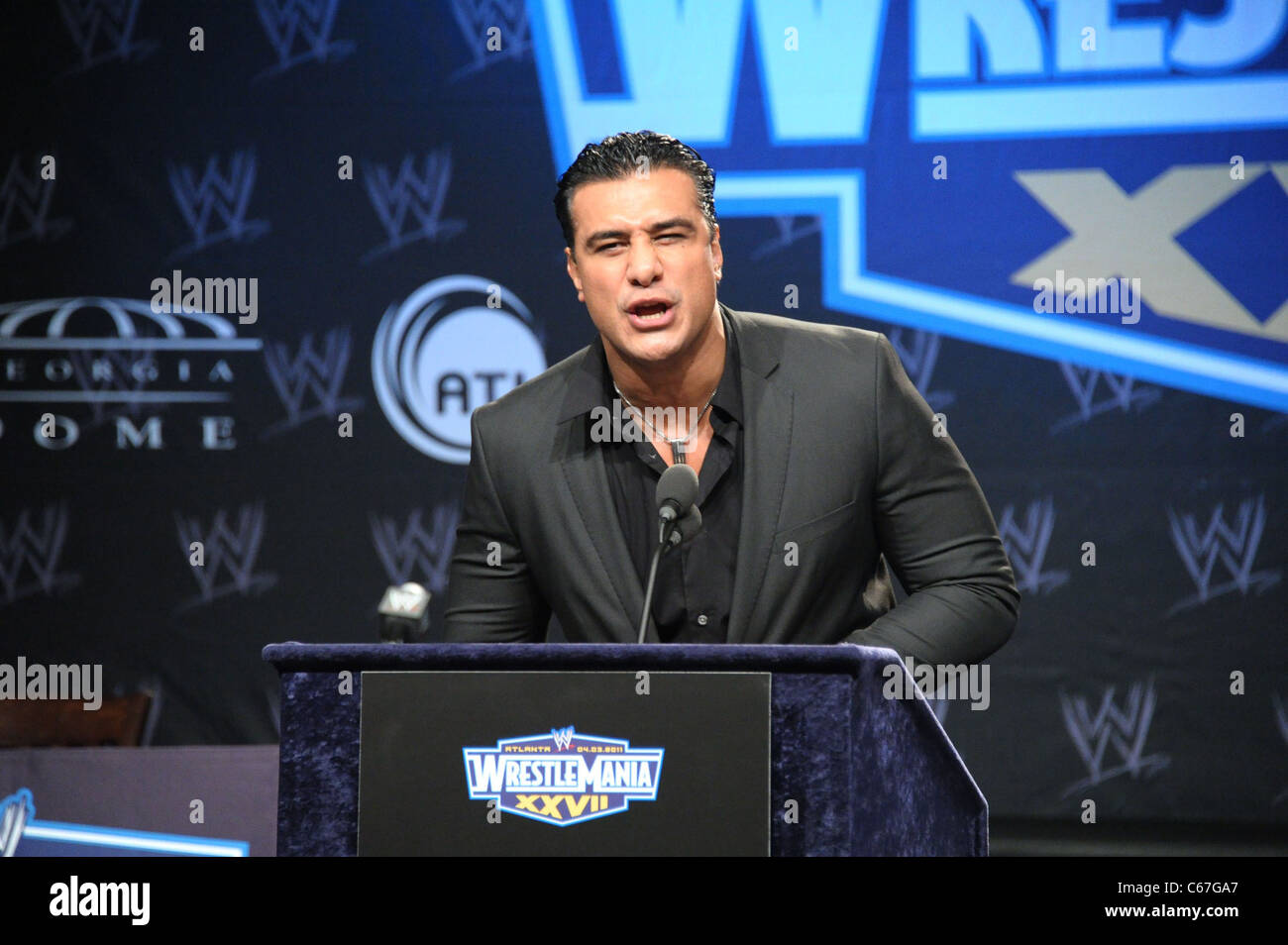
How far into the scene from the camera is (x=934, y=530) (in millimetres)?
2711

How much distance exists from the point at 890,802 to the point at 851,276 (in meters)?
3.04

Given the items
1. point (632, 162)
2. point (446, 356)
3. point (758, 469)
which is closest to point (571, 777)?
point (758, 469)

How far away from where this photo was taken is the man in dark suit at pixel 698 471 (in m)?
2.64

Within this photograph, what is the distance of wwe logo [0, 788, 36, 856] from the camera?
356 cm

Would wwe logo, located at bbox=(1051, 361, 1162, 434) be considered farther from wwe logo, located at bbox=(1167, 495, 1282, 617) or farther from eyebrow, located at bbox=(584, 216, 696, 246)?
eyebrow, located at bbox=(584, 216, 696, 246)

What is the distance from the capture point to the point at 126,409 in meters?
4.77

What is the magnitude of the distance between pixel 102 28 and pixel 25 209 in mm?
701

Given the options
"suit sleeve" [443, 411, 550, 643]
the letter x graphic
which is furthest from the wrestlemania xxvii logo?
"suit sleeve" [443, 411, 550, 643]

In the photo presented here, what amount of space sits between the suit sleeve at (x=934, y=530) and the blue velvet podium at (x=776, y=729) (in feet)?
2.41

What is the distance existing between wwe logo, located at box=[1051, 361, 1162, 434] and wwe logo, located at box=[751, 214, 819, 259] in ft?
3.09

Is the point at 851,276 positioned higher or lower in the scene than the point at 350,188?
lower

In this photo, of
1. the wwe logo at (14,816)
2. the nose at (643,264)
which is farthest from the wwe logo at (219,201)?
the nose at (643,264)
